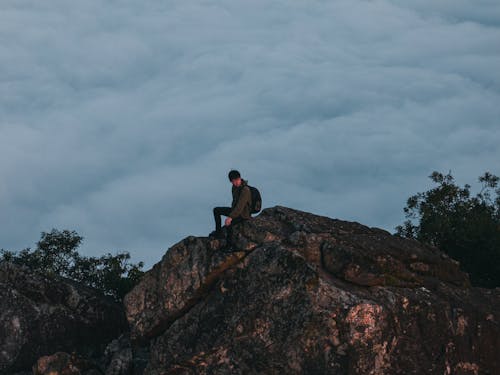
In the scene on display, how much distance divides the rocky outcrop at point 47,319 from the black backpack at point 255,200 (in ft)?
40.7

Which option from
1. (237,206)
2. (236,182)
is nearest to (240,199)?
(237,206)

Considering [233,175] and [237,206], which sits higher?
[233,175]

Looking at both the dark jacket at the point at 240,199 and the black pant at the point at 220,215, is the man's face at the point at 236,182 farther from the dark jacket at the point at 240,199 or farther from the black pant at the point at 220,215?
the black pant at the point at 220,215

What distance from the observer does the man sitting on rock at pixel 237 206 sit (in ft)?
87.7

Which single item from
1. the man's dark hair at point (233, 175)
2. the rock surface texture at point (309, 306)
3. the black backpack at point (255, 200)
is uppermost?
the man's dark hair at point (233, 175)

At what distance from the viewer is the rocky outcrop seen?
33906 millimetres

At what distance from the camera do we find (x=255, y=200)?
2770 cm

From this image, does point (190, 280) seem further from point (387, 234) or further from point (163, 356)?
point (387, 234)

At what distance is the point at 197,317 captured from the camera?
27344mm

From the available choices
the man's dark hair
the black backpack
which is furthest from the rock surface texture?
the man's dark hair

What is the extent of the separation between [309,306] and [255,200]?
504 cm

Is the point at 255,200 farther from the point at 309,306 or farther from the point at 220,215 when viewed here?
the point at 309,306

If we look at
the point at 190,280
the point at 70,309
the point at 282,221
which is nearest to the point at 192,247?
the point at 190,280

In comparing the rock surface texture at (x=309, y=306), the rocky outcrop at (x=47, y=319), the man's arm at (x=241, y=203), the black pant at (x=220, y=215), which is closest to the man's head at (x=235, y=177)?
the man's arm at (x=241, y=203)
